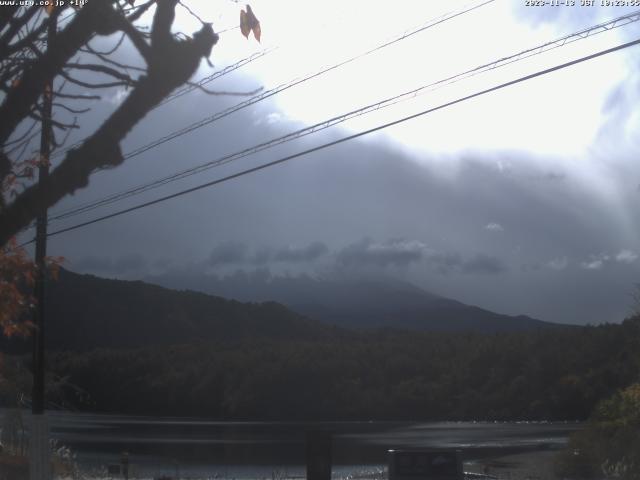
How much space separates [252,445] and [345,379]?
27996 mm

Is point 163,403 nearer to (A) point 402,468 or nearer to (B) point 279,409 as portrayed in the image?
(B) point 279,409

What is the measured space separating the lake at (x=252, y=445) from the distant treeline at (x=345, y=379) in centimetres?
825

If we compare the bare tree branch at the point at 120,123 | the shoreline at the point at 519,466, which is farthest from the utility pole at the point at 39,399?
the shoreline at the point at 519,466

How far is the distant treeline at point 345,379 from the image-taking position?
6200cm

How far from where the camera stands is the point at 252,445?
143ft

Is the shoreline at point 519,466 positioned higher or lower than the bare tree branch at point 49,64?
lower

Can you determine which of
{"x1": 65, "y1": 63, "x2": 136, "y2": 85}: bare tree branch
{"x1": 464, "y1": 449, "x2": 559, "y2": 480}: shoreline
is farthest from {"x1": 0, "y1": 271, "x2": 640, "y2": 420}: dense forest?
{"x1": 65, "y1": 63, "x2": 136, "y2": 85}: bare tree branch

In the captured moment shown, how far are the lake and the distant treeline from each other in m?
8.25

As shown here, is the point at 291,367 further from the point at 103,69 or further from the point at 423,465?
the point at 103,69

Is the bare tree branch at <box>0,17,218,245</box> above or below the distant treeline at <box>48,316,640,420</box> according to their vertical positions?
above

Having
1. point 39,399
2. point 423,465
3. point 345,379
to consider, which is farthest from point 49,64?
point 345,379

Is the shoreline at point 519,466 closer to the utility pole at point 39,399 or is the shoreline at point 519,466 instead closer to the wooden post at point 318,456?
the wooden post at point 318,456

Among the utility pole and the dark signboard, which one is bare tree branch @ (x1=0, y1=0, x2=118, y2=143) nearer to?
the utility pole

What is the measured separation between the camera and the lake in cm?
3089
